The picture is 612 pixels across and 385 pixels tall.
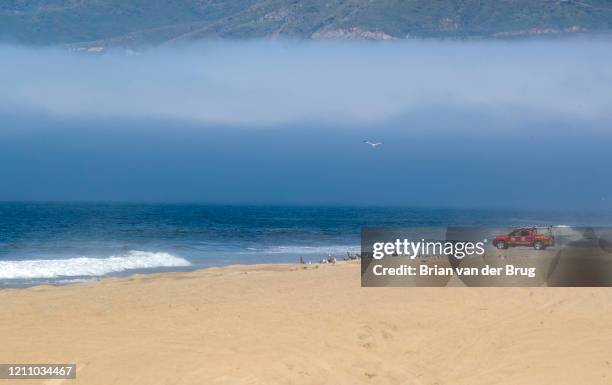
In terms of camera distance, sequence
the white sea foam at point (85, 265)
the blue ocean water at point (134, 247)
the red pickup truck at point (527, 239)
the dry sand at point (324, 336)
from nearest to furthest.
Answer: the dry sand at point (324, 336) < the red pickup truck at point (527, 239) < the white sea foam at point (85, 265) < the blue ocean water at point (134, 247)

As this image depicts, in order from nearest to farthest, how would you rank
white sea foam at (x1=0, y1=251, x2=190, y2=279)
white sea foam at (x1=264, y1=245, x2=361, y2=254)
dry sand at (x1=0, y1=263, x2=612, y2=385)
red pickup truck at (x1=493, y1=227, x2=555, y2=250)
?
dry sand at (x1=0, y1=263, x2=612, y2=385) → red pickup truck at (x1=493, y1=227, x2=555, y2=250) → white sea foam at (x1=0, y1=251, x2=190, y2=279) → white sea foam at (x1=264, y1=245, x2=361, y2=254)

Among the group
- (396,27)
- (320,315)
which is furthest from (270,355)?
(396,27)

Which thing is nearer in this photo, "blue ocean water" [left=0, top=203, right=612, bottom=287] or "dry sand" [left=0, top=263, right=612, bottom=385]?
"dry sand" [left=0, top=263, right=612, bottom=385]

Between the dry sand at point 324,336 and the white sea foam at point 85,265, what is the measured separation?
15.5 metres

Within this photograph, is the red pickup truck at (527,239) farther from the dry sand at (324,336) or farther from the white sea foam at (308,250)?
the white sea foam at (308,250)

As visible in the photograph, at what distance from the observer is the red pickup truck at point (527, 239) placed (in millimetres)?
20000

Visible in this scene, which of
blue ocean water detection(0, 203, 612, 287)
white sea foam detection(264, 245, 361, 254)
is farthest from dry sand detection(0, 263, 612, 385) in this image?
white sea foam detection(264, 245, 361, 254)

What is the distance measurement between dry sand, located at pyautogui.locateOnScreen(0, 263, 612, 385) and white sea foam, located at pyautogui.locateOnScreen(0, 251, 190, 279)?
15.5 metres

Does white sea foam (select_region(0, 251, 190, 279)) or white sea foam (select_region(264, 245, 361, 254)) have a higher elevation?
white sea foam (select_region(0, 251, 190, 279))

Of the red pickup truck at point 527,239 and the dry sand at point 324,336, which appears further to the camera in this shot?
the red pickup truck at point 527,239

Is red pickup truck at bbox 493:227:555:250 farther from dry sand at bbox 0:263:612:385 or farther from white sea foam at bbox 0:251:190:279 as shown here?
white sea foam at bbox 0:251:190:279

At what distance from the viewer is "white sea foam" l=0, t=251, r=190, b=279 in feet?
104

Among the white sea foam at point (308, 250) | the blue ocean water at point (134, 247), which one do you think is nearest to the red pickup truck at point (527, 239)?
the blue ocean water at point (134, 247)

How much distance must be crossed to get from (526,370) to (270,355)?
366 cm
